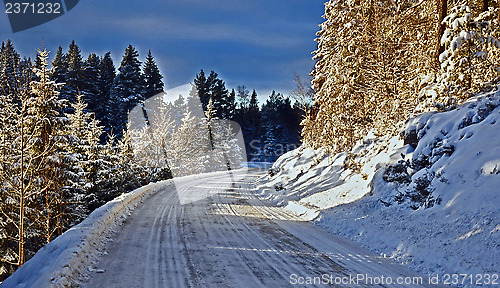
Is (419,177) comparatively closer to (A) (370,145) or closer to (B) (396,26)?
(A) (370,145)

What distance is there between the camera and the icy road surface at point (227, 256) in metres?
5.80

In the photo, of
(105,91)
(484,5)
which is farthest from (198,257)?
(105,91)

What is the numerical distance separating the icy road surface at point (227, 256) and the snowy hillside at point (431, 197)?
77 centimetres

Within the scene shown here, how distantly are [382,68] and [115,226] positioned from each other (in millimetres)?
15643

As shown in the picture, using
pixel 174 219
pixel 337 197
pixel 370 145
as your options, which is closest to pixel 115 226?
pixel 174 219

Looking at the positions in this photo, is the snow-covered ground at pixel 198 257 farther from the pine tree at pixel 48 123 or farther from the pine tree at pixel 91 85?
the pine tree at pixel 91 85

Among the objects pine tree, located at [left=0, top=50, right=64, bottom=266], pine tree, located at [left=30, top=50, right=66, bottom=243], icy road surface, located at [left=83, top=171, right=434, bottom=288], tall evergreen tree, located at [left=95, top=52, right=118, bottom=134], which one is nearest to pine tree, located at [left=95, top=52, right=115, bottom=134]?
tall evergreen tree, located at [left=95, top=52, right=118, bottom=134]

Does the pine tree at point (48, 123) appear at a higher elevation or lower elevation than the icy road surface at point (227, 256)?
higher

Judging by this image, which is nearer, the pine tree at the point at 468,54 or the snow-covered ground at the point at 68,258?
the snow-covered ground at the point at 68,258

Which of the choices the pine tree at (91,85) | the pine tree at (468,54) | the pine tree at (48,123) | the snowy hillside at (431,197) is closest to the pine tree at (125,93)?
the pine tree at (91,85)

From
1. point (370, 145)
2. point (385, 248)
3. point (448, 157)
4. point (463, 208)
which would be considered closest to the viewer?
point (463, 208)

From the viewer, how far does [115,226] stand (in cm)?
945

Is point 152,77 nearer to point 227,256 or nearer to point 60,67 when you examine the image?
point 60,67

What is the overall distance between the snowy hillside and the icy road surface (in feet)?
2.54
